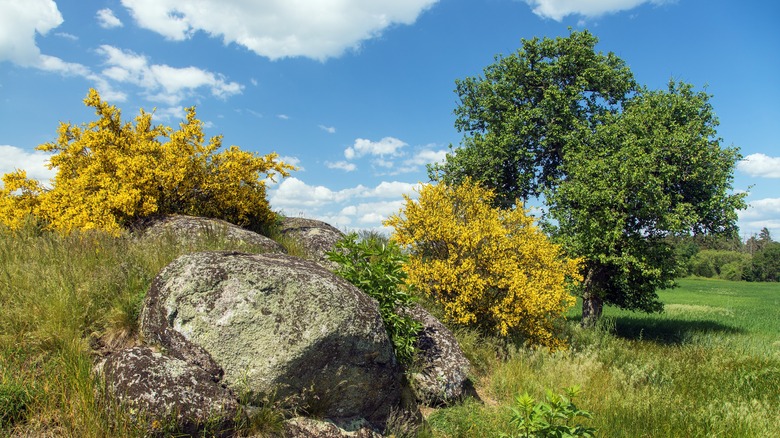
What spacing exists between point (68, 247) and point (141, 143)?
4939 millimetres

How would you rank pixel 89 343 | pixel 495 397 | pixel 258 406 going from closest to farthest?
pixel 258 406
pixel 89 343
pixel 495 397

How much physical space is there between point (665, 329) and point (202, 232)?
1969 cm

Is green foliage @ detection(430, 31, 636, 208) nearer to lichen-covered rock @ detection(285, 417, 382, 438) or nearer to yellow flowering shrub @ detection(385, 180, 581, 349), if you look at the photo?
yellow flowering shrub @ detection(385, 180, 581, 349)

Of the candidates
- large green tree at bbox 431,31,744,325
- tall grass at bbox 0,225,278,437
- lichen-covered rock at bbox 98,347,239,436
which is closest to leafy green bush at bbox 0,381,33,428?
tall grass at bbox 0,225,278,437

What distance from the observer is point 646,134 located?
16906 millimetres

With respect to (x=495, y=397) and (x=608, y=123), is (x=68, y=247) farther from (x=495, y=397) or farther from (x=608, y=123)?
(x=608, y=123)

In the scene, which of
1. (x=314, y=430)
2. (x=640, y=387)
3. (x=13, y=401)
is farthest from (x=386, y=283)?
(x=640, y=387)

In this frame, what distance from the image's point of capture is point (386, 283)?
705 centimetres

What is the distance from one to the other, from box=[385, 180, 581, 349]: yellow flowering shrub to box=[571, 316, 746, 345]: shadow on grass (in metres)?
8.06

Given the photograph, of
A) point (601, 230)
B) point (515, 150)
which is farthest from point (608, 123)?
point (601, 230)

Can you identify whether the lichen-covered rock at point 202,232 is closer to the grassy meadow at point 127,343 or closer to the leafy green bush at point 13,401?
the grassy meadow at point 127,343

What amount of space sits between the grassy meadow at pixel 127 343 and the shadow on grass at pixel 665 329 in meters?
6.08

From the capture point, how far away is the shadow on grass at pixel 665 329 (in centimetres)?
1780

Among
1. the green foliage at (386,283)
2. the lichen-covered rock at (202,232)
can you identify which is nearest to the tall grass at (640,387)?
the green foliage at (386,283)
